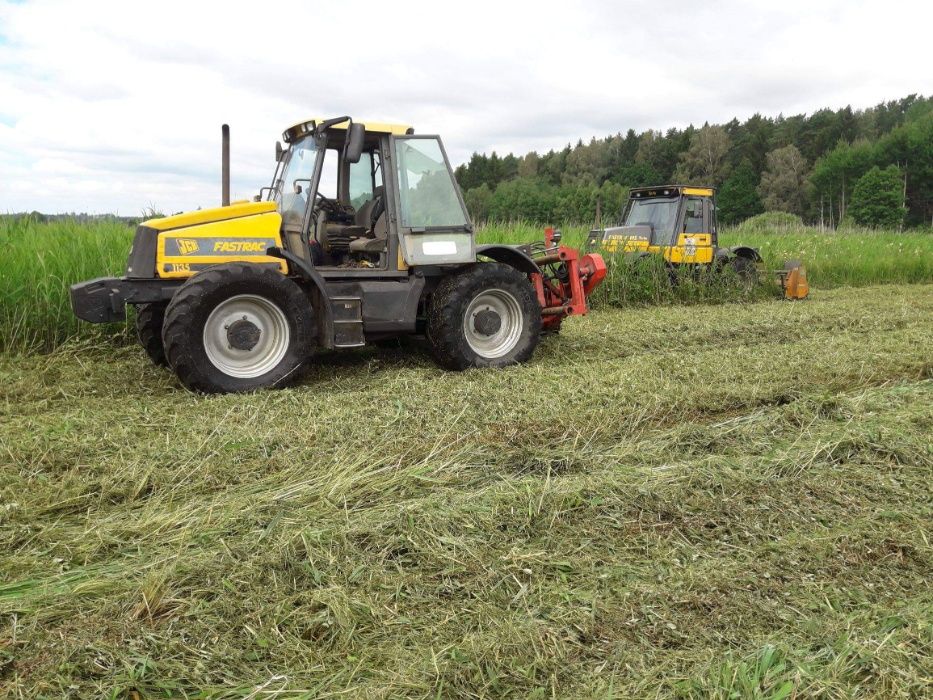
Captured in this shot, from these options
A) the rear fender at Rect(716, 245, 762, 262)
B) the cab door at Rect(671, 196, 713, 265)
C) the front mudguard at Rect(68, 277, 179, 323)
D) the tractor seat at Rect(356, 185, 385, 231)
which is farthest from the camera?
the rear fender at Rect(716, 245, 762, 262)

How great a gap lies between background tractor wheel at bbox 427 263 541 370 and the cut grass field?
2.69 feet

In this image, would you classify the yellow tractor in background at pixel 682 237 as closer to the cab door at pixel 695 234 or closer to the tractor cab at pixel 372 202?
the cab door at pixel 695 234

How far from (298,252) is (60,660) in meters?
4.04

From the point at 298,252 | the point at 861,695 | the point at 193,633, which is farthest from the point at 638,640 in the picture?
the point at 298,252

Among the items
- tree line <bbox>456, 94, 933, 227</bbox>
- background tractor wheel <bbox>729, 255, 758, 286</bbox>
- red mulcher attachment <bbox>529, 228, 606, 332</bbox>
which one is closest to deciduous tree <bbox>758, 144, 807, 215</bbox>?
tree line <bbox>456, 94, 933, 227</bbox>

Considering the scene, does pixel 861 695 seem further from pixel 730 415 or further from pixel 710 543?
pixel 730 415

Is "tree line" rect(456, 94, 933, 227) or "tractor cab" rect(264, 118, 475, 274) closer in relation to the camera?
"tractor cab" rect(264, 118, 475, 274)

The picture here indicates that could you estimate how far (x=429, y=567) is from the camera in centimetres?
278

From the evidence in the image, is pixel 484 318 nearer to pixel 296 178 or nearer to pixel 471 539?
pixel 296 178

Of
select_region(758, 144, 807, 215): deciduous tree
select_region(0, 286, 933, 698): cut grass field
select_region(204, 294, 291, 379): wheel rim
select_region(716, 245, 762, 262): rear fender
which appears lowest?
select_region(0, 286, 933, 698): cut grass field

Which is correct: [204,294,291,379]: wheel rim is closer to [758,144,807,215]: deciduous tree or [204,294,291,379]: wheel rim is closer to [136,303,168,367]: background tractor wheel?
[136,303,168,367]: background tractor wheel

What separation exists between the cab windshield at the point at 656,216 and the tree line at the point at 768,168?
35.3 metres

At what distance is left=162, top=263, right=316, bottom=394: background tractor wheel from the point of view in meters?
5.05

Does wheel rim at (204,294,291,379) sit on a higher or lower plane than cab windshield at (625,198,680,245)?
lower
